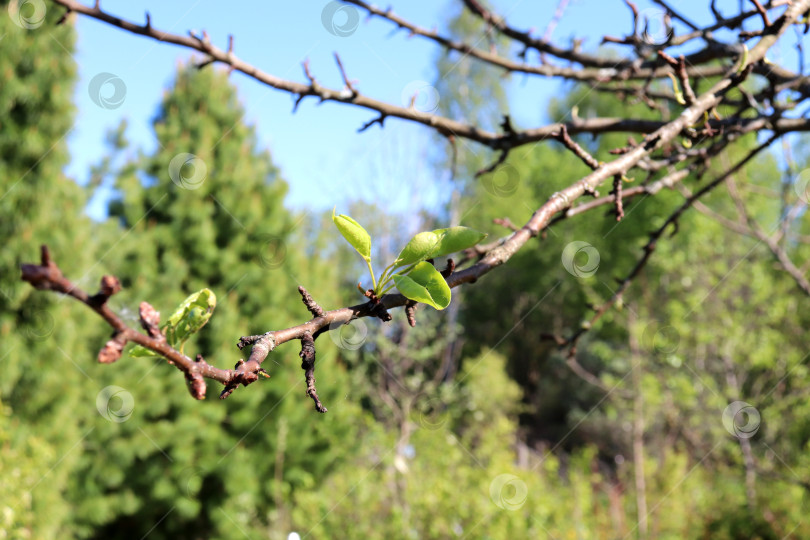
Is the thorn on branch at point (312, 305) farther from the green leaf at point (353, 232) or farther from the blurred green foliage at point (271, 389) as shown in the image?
the blurred green foliage at point (271, 389)

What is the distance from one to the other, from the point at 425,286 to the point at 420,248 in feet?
0.13

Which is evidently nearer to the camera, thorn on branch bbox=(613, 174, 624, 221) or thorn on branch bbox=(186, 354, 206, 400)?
thorn on branch bbox=(186, 354, 206, 400)

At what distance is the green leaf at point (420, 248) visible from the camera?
561 millimetres

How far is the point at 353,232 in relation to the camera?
1.85 ft

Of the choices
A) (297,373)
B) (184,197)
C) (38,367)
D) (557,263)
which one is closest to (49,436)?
(38,367)

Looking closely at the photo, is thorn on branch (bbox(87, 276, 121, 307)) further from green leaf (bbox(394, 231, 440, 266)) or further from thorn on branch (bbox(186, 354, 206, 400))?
green leaf (bbox(394, 231, 440, 266))

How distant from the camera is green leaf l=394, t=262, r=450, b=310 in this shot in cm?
51

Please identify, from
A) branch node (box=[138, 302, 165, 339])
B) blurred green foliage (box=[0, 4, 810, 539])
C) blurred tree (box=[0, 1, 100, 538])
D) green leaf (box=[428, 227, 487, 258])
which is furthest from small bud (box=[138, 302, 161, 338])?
blurred tree (box=[0, 1, 100, 538])

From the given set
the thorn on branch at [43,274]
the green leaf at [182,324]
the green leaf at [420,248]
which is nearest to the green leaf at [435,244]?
the green leaf at [420,248]

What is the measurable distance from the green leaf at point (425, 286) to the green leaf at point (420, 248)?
17mm

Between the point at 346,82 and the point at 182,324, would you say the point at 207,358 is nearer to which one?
the point at 346,82

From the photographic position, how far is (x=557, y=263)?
48.8 feet

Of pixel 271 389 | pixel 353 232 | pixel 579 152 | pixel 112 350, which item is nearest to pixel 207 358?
pixel 271 389

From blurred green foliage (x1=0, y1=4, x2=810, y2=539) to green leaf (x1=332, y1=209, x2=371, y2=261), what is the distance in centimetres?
253
